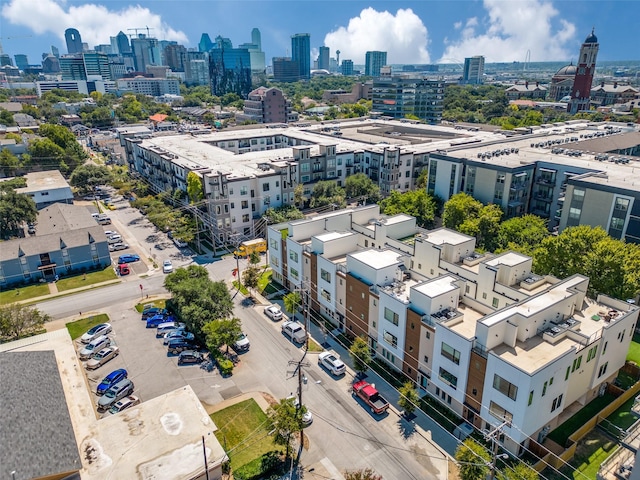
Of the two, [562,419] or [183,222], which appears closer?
[562,419]

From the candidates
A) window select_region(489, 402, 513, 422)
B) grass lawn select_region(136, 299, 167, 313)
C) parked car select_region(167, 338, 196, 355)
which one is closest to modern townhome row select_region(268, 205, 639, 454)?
window select_region(489, 402, 513, 422)

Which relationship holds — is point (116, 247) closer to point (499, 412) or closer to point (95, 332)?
point (95, 332)

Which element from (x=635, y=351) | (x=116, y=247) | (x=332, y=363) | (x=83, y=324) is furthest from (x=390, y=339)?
(x=116, y=247)

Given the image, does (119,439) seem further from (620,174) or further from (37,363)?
(620,174)

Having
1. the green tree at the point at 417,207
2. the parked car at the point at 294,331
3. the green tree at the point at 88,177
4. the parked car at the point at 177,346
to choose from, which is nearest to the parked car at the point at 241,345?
the parked car at the point at 177,346

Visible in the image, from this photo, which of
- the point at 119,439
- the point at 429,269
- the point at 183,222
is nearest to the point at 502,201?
the point at 429,269

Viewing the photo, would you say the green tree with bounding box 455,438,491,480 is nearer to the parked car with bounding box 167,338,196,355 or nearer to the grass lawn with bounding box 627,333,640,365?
the grass lawn with bounding box 627,333,640,365

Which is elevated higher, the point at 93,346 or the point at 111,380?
the point at 93,346
